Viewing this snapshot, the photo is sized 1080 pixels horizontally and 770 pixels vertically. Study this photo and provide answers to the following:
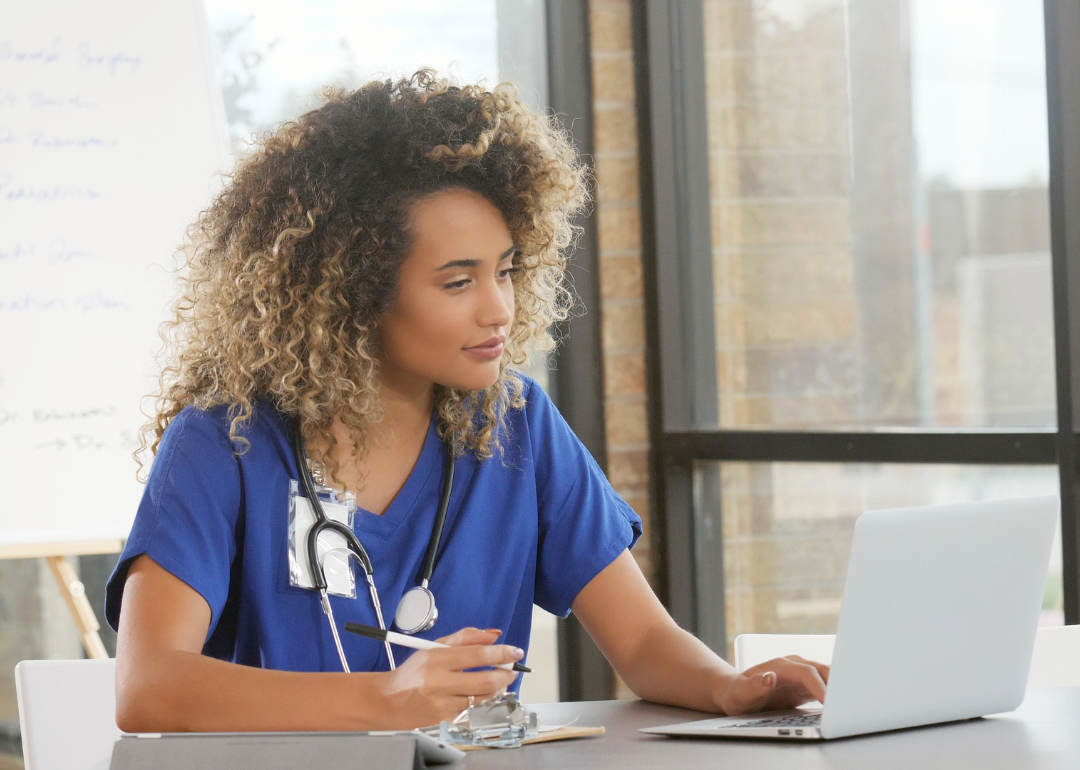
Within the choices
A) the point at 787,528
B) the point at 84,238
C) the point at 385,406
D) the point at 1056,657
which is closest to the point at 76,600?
the point at 84,238

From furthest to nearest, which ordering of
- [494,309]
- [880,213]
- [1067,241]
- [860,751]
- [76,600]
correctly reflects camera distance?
[880,213] < [76,600] < [1067,241] < [494,309] < [860,751]

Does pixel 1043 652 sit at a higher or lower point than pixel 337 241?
lower

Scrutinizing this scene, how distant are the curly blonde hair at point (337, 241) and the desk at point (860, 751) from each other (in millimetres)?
517

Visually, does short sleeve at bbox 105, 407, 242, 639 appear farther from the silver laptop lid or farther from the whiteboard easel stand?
the whiteboard easel stand

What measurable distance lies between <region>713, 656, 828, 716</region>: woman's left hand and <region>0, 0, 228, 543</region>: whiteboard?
54.5 inches

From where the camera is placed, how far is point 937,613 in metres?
0.99

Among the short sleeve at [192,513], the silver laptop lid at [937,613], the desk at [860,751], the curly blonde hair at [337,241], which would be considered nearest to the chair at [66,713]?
the short sleeve at [192,513]

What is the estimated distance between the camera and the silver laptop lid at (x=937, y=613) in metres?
0.95

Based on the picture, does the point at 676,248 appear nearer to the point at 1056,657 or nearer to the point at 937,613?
the point at 1056,657

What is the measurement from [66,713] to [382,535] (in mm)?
446

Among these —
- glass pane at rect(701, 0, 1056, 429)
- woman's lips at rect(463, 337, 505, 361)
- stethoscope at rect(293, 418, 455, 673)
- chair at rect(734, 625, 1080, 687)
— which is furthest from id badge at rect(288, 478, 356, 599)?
glass pane at rect(701, 0, 1056, 429)

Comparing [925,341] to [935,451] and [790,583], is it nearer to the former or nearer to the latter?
[935,451]

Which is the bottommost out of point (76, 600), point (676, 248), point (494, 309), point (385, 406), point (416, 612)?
point (76, 600)

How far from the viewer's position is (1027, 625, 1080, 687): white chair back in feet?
4.68
